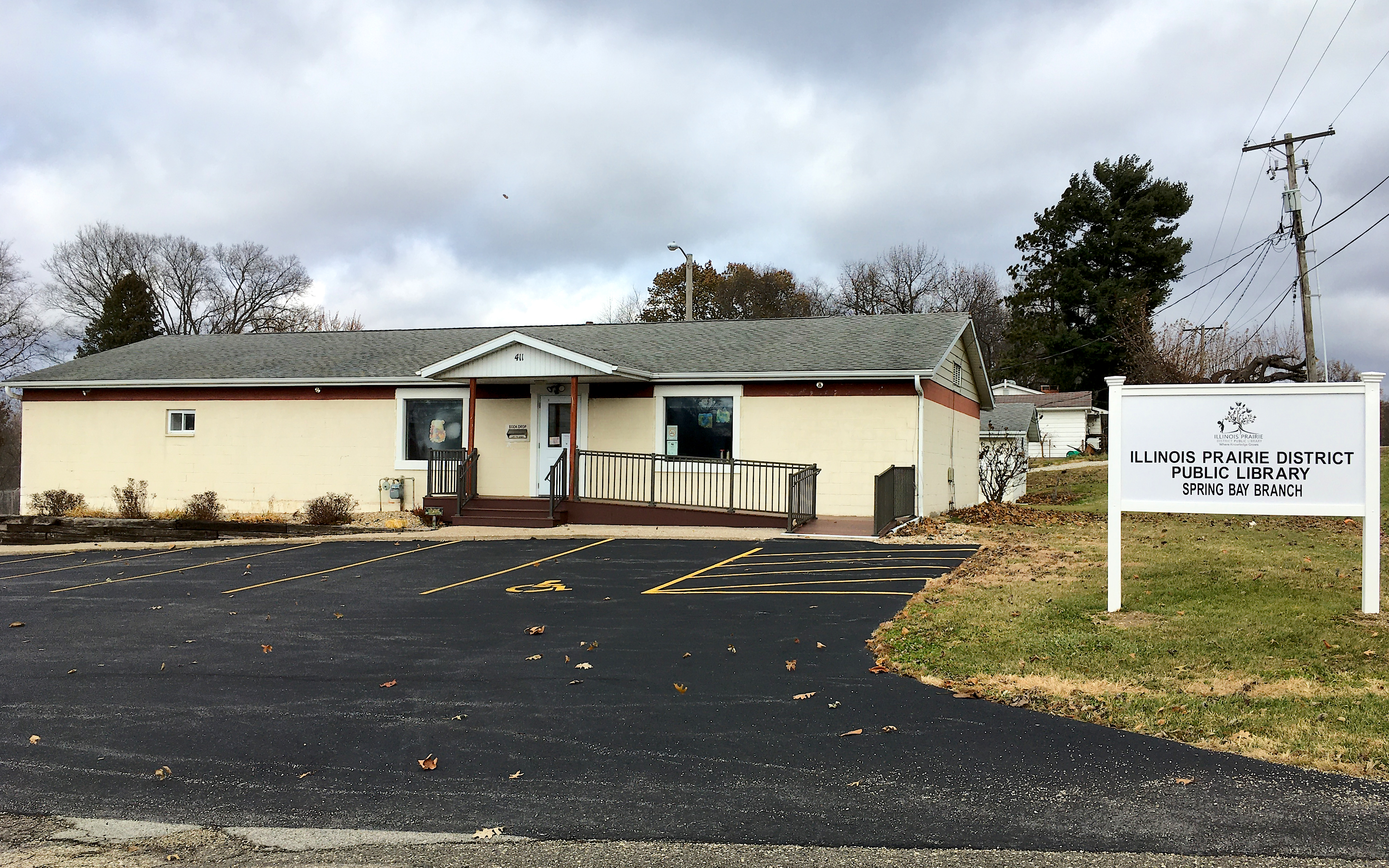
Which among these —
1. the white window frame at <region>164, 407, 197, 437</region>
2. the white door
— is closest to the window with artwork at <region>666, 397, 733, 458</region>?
the white door

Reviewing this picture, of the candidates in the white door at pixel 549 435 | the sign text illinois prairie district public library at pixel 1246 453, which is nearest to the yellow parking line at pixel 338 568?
the white door at pixel 549 435

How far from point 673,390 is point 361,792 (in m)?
14.2

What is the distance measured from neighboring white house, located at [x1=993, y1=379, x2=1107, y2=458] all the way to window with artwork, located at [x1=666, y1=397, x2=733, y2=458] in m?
30.7

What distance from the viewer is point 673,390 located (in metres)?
18.7

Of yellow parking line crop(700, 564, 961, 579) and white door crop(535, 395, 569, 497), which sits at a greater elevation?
white door crop(535, 395, 569, 497)

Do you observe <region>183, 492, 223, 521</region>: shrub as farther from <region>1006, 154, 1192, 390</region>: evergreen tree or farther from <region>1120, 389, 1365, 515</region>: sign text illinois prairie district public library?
<region>1006, 154, 1192, 390</region>: evergreen tree

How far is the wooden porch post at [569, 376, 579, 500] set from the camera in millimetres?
17969

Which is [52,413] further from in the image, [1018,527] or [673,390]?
[1018,527]

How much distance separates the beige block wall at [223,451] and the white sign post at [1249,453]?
49.6ft

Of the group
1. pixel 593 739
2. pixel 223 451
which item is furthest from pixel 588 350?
pixel 593 739

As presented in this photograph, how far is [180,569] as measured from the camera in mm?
13398

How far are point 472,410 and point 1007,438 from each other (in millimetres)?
15301

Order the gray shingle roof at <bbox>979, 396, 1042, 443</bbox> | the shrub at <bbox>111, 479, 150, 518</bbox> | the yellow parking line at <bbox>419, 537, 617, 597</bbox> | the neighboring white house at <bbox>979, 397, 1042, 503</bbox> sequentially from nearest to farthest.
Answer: the yellow parking line at <bbox>419, 537, 617, 597</bbox>
the shrub at <bbox>111, 479, 150, 518</bbox>
the neighboring white house at <bbox>979, 397, 1042, 503</bbox>
the gray shingle roof at <bbox>979, 396, 1042, 443</bbox>

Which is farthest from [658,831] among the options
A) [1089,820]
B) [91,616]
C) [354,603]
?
[91,616]
